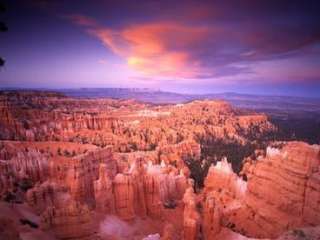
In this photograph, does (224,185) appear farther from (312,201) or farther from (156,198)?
(312,201)

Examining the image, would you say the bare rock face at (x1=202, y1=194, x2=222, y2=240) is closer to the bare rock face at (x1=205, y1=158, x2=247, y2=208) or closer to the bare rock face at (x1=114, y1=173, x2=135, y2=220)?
the bare rock face at (x1=205, y1=158, x2=247, y2=208)

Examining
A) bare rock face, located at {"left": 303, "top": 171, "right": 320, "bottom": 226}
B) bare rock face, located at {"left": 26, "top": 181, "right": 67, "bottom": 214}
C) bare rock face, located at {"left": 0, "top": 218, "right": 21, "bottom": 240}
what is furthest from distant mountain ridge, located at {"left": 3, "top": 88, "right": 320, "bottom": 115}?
bare rock face, located at {"left": 0, "top": 218, "right": 21, "bottom": 240}

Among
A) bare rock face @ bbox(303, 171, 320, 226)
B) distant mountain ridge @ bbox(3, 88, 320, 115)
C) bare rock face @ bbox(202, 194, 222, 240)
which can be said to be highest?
distant mountain ridge @ bbox(3, 88, 320, 115)

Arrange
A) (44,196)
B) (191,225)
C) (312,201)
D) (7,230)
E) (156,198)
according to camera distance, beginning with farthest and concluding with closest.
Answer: (156,198) < (44,196) < (191,225) < (312,201) < (7,230)

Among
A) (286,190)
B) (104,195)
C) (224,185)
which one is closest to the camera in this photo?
(286,190)

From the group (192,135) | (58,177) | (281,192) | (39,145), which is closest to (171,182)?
(58,177)

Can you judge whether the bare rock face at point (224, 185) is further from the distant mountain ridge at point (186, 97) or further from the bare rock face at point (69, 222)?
the distant mountain ridge at point (186, 97)

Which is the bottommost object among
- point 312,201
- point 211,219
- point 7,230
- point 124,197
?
point 211,219

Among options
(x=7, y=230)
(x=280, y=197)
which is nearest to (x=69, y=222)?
(x=7, y=230)

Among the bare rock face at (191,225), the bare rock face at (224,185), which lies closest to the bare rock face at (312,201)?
the bare rock face at (191,225)
